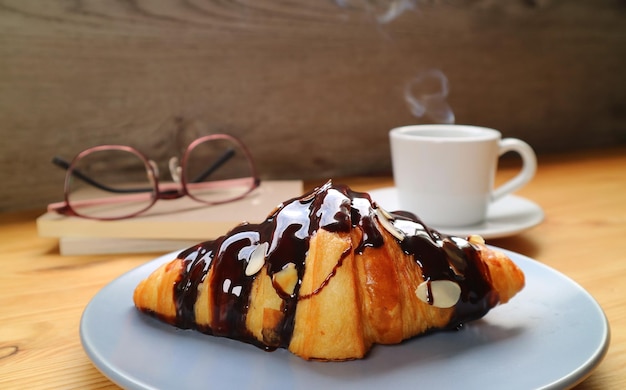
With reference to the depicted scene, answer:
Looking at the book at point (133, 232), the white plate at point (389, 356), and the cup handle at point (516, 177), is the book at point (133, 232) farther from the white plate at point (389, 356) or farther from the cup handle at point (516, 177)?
the cup handle at point (516, 177)

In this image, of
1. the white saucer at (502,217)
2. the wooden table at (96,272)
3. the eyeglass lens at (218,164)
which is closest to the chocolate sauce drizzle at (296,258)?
the wooden table at (96,272)

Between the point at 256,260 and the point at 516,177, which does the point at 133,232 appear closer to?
the point at 256,260

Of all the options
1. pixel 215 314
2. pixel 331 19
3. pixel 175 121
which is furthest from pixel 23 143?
pixel 215 314

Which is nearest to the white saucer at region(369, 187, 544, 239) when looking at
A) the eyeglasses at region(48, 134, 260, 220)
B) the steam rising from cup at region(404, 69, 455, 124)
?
the eyeglasses at region(48, 134, 260, 220)

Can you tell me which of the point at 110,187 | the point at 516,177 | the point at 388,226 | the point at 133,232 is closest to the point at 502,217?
the point at 516,177

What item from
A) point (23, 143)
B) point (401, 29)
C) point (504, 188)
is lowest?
point (504, 188)

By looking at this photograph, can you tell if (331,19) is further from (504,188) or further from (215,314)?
(215,314)
